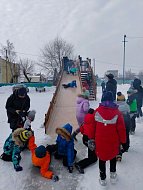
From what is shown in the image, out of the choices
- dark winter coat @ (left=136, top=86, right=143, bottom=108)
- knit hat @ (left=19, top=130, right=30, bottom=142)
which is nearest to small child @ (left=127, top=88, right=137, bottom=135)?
dark winter coat @ (left=136, top=86, right=143, bottom=108)

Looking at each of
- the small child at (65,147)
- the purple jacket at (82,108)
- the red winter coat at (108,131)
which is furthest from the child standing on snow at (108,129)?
the purple jacket at (82,108)

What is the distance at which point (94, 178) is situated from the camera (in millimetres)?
5215

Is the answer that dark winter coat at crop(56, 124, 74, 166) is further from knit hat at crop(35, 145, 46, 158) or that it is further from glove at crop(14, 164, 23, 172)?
glove at crop(14, 164, 23, 172)

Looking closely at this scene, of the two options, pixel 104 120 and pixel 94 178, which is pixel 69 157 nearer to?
pixel 94 178

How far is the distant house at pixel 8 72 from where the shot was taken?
53.2 m

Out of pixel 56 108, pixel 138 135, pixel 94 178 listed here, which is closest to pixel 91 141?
pixel 94 178

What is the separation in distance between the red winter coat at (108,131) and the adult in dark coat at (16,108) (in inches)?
93.9

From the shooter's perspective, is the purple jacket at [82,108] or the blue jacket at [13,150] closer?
the blue jacket at [13,150]

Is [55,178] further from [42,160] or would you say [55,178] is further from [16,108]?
[16,108]

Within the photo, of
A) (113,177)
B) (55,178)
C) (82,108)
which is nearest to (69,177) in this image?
(55,178)

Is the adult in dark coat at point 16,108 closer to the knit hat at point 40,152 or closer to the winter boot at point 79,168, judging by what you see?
the knit hat at point 40,152

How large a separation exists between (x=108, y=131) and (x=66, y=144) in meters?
1.50

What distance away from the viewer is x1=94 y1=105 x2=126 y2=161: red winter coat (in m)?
4.68

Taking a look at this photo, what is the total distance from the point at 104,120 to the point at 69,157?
4.97 feet
